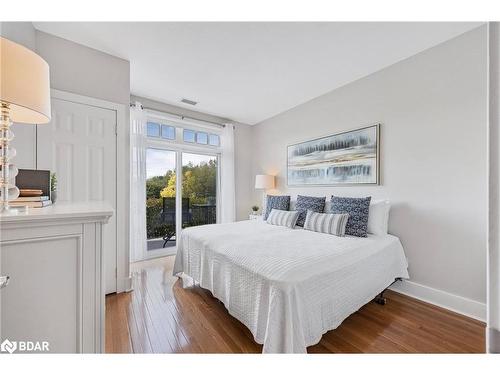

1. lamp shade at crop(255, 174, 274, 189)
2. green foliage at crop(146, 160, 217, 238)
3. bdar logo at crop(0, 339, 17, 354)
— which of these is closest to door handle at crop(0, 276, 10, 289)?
bdar logo at crop(0, 339, 17, 354)

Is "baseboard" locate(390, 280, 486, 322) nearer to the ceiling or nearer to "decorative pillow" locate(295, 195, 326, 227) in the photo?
"decorative pillow" locate(295, 195, 326, 227)

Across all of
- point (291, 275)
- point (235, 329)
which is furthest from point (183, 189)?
point (291, 275)

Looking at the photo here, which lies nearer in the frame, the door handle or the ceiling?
the door handle

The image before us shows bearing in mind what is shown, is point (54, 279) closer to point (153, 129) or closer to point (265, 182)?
point (153, 129)

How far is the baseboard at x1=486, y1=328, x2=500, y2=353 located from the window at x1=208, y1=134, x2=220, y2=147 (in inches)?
164

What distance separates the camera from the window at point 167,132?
11.9 ft

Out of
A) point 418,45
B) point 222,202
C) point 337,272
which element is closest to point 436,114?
point 418,45

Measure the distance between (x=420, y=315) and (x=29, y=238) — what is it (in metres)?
2.76

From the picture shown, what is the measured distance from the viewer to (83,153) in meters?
2.18

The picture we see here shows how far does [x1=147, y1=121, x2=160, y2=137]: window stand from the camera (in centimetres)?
350

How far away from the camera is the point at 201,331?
167cm

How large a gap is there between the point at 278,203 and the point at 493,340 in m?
2.88

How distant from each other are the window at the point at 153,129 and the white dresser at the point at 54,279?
3000 millimetres

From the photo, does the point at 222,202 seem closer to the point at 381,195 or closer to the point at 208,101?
the point at 208,101
